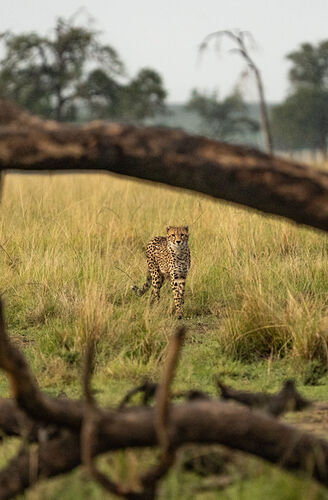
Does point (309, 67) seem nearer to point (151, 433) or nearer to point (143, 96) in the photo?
point (143, 96)

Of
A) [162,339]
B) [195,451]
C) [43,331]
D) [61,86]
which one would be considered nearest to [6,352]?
[195,451]

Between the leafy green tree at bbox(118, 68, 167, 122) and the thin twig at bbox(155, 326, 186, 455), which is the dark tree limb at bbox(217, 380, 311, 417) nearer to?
the thin twig at bbox(155, 326, 186, 455)

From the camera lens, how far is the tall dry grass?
5156mm

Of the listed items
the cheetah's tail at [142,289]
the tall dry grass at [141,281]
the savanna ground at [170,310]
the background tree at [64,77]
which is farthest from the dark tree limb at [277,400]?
the background tree at [64,77]

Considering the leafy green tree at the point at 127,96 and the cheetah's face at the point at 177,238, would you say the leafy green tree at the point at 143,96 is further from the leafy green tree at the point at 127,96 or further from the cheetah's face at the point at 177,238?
the cheetah's face at the point at 177,238

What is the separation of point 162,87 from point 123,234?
38.1 meters

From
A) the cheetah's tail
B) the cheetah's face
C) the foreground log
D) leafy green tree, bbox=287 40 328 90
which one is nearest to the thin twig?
the foreground log

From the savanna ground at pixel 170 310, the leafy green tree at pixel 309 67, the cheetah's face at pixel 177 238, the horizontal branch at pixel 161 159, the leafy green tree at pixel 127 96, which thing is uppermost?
the leafy green tree at pixel 309 67

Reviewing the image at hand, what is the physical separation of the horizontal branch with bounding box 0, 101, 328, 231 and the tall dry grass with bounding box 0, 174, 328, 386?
8.11 feet

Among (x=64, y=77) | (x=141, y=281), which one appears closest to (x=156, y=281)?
(x=141, y=281)

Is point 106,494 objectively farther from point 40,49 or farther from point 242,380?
point 40,49

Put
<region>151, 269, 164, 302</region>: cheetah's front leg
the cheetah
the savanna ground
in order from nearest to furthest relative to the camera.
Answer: the savanna ground
the cheetah
<region>151, 269, 164, 302</region>: cheetah's front leg

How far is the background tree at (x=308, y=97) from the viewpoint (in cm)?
5881

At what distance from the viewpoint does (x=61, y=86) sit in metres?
40.0
